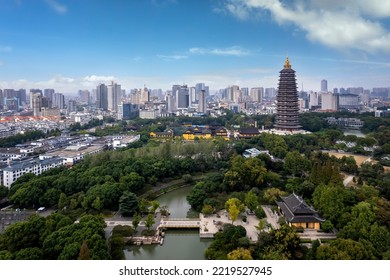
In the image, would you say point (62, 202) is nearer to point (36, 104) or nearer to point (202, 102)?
point (36, 104)

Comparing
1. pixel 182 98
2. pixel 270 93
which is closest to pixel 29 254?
pixel 182 98

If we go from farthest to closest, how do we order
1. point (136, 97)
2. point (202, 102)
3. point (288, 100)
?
point (136, 97), point (202, 102), point (288, 100)

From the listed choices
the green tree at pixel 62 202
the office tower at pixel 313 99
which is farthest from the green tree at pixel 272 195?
the office tower at pixel 313 99

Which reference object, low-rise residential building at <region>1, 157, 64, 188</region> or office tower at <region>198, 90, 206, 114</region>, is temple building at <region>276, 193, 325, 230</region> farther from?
office tower at <region>198, 90, 206, 114</region>

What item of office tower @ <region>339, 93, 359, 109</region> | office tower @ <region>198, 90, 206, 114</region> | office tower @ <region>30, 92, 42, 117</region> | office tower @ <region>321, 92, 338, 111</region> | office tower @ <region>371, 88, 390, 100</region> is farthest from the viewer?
office tower @ <region>198, 90, 206, 114</region>

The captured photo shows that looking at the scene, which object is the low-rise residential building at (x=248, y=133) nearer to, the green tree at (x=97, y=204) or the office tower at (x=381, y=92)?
the office tower at (x=381, y=92)

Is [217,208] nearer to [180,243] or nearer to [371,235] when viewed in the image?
[180,243]

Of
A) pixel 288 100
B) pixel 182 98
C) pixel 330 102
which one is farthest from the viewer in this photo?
pixel 182 98

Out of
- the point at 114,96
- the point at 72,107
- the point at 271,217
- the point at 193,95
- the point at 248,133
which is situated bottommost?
the point at 271,217

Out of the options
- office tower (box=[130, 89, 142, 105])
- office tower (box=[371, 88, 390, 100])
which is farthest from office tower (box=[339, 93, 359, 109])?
office tower (box=[371, 88, 390, 100])
